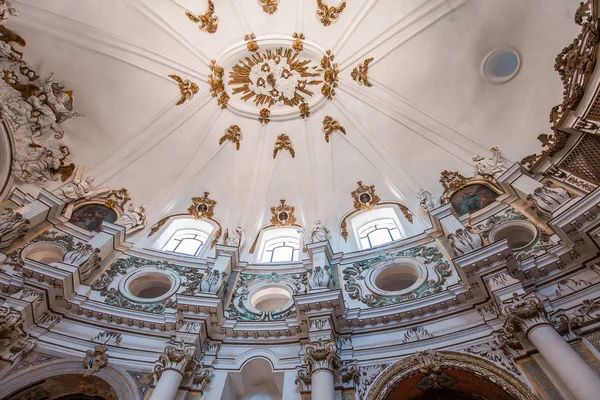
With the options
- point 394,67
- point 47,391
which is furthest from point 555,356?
point 394,67

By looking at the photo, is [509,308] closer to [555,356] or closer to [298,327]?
[555,356]

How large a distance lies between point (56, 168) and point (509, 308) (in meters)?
16.4

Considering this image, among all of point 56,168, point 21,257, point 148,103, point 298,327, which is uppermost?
point 148,103

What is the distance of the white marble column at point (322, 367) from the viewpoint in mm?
8273

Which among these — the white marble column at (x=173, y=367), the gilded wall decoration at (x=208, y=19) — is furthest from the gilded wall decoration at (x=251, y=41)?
the white marble column at (x=173, y=367)

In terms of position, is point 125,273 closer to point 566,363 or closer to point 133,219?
point 133,219

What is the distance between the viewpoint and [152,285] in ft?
44.7

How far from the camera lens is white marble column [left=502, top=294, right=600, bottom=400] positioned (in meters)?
6.55

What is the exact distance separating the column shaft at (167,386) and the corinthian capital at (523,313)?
7664 mm

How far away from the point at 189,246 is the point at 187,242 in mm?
335

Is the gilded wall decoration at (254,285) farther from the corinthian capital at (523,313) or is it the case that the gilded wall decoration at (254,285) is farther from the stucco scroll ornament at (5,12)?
the stucco scroll ornament at (5,12)

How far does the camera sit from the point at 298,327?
10609 millimetres

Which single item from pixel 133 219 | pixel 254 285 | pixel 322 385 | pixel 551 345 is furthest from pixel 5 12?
pixel 551 345

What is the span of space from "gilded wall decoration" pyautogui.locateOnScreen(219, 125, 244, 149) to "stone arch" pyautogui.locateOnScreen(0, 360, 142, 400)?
39.9 feet
